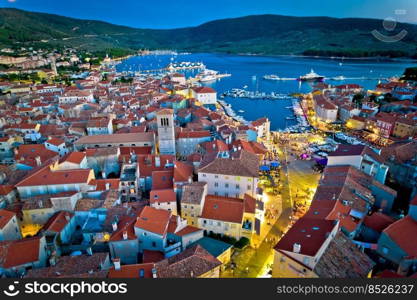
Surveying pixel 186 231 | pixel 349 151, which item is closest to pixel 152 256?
pixel 186 231

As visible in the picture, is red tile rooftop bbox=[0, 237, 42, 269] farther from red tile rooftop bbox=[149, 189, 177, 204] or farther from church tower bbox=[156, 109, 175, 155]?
church tower bbox=[156, 109, 175, 155]

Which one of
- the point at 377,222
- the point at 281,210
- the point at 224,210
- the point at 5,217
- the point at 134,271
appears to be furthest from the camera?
the point at 281,210

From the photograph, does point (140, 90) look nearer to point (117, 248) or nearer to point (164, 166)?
point (164, 166)

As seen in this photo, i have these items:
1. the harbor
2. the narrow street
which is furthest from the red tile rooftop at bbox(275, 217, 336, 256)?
the harbor

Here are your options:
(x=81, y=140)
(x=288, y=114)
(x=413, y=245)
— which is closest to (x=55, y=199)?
(x=81, y=140)

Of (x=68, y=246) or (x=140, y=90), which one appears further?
(x=140, y=90)

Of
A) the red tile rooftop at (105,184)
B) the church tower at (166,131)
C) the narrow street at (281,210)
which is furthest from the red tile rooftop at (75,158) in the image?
the narrow street at (281,210)

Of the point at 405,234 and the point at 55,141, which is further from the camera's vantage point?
the point at 55,141

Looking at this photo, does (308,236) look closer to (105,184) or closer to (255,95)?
(105,184)

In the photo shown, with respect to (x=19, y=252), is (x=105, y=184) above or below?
above
